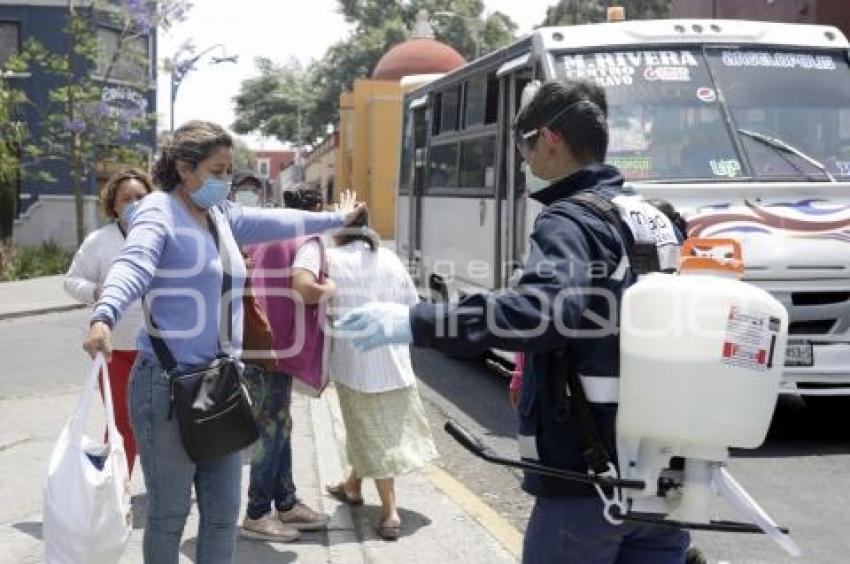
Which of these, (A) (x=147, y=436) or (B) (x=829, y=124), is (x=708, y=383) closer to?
(A) (x=147, y=436)

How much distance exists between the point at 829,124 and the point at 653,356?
19.9 feet

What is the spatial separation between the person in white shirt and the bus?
2.40m

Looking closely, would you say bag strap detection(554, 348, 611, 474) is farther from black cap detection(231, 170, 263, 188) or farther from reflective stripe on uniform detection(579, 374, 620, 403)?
black cap detection(231, 170, 263, 188)

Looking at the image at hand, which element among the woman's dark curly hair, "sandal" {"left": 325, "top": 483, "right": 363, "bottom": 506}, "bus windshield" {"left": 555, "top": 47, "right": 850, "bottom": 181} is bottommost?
"sandal" {"left": 325, "top": 483, "right": 363, "bottom": 506}

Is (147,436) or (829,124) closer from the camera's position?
(147,436)

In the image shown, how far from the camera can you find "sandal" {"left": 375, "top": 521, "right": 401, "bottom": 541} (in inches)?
205

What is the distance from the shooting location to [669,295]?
2.39 m

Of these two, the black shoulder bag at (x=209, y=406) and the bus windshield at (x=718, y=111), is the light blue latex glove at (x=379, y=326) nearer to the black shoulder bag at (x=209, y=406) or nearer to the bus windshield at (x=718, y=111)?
the black shoulder bag at (x=209, y=406)

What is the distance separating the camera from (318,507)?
5648mm

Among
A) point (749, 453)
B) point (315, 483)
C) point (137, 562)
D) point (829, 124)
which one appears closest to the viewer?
point (137, 562)

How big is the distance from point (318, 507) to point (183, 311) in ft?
7.54

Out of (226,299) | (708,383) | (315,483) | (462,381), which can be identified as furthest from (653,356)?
(462,381)

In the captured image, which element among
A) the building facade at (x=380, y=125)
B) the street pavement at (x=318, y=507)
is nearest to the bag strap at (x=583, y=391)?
the street pavement at (x=318, y=507)

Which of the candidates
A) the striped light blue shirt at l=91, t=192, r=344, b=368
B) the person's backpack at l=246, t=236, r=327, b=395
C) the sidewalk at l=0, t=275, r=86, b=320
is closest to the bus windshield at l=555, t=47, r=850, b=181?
the person's backpack at l=246, t=236, r=327, b=395
